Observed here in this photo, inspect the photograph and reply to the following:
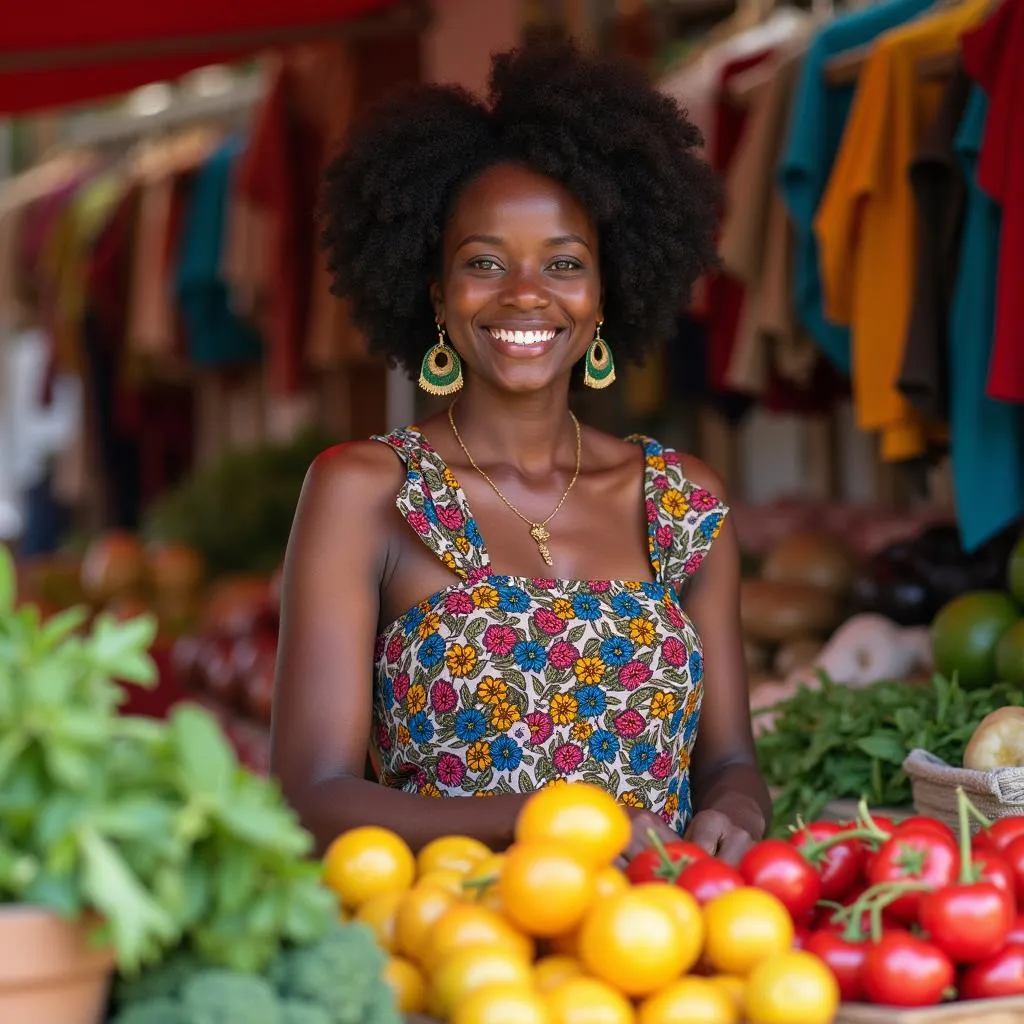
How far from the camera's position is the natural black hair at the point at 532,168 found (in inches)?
112

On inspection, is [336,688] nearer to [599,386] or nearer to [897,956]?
[599,386]

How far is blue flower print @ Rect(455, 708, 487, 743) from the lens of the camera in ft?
8.41

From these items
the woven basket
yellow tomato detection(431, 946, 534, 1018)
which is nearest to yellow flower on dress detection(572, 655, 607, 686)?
the woven basket

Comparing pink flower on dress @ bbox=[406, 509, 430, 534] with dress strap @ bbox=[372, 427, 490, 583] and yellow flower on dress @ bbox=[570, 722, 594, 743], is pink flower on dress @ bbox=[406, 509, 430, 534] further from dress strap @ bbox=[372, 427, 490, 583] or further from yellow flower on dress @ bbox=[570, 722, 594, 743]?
yellow flower on dress @ bbox=[570, 722, 594, 743]

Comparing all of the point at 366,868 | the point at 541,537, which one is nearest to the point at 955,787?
the point at 541,537

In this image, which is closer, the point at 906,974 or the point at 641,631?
the point at 906,974

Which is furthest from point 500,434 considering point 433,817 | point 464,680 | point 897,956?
point 897,956

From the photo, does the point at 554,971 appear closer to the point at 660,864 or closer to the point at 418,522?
the point at 660,864

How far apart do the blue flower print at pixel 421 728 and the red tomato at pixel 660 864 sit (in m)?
0.86

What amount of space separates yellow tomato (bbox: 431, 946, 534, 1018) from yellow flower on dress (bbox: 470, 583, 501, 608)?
115cm

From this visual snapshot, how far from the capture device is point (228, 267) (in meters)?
7.83

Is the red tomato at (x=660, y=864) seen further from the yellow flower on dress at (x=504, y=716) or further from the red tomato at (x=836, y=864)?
the yellow flower on dress at (x=504, y=716)

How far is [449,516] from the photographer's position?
2.70 m

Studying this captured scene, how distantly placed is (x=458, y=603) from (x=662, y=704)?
14.4 inches
